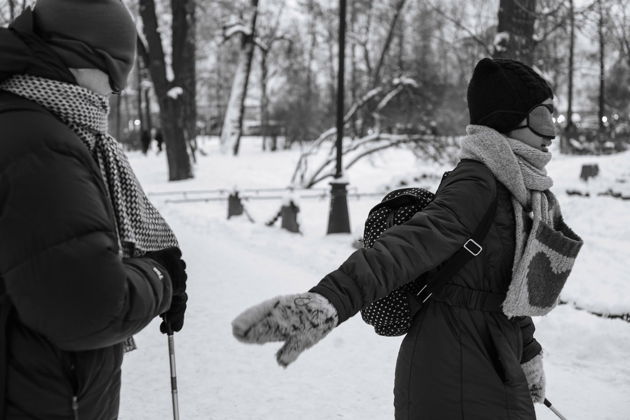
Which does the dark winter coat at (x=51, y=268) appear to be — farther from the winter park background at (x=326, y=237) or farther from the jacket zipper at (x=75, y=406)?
the winter park background at (x=326, y=237)

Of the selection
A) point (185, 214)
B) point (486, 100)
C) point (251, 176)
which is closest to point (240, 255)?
point (185, 214)

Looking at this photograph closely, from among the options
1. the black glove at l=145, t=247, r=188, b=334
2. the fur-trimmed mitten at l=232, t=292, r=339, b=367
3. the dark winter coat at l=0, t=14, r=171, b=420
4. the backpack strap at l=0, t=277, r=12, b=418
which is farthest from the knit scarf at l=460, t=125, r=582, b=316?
the backpack strap at l=0, t=277, r=12, b=418

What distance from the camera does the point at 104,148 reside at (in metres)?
1.85

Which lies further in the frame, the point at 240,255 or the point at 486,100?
the point at 240,255

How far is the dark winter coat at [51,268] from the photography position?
151 centimetres

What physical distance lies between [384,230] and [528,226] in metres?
0.54

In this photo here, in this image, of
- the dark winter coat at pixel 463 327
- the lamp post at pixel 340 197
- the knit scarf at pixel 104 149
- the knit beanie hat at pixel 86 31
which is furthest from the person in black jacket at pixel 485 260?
the lamp post at pixel 340 197

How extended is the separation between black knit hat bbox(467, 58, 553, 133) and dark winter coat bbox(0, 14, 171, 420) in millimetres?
1468

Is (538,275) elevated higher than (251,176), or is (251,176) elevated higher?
(538,275)

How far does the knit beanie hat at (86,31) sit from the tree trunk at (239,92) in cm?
2653

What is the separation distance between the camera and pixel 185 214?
1486cm

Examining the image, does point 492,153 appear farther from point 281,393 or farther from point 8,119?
point 281,393

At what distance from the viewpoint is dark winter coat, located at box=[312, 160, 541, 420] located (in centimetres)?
206

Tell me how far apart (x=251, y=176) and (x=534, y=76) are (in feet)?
72.0
